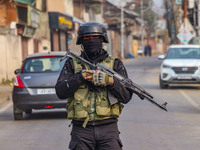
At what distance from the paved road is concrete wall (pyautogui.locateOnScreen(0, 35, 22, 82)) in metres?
11.3

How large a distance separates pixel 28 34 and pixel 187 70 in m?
15.8

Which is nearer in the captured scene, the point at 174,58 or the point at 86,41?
the point at 86,41

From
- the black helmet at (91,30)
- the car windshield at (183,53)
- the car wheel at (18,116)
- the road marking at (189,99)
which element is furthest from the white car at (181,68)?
the black helmet at (91,30)

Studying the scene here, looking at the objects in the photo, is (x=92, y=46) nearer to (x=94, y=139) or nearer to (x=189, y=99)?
(x=94, y=139)

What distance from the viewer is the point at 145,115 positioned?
12.5m

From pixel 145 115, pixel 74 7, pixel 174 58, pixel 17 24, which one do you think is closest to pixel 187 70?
pixel 174 58

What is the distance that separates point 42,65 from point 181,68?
32.4 ft

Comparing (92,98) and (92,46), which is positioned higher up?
(92,46)

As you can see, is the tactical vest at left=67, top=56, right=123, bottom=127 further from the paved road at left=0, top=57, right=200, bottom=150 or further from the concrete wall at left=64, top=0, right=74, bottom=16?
the concrete wall at left=64, top=0, right=74, bottom=16

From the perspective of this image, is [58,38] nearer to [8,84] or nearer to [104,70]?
[8,84]

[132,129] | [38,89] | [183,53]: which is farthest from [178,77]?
[132,129]

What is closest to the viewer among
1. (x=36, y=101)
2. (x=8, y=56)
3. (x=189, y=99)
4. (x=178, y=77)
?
(x=36, y=101)

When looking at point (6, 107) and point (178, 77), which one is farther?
point (178, 77)

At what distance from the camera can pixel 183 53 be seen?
71.3 ft
